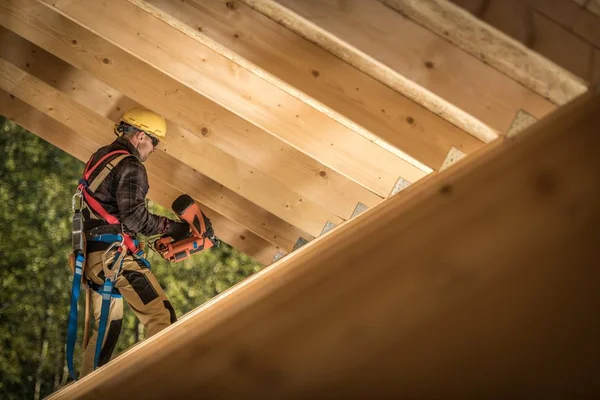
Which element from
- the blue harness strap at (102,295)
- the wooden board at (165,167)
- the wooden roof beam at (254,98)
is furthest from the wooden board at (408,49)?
the wooden board at (165,167)

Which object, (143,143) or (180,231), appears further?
(180,231)

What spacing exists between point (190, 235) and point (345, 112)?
1.87 m

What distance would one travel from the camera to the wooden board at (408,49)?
193 centimetres

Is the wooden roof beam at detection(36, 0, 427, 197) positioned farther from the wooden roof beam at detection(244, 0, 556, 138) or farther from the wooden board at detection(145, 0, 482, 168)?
the wooden roof beam at detection(244, 0, 556, 138)

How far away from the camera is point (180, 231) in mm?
4125

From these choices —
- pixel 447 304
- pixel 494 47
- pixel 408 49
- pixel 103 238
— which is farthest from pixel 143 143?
pixel 447 304

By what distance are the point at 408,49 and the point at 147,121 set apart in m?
2.43

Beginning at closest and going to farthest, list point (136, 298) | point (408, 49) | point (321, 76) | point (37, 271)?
point (408, 49) < point (321, 76) < point (136, 298) < point (37, 271)

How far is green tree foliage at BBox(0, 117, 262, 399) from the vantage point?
7961 millimetres

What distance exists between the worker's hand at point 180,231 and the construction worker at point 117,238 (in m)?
0.21

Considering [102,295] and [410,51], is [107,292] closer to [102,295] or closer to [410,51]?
[102,295]

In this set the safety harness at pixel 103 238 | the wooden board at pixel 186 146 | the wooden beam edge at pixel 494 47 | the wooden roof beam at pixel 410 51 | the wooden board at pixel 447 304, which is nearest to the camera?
the wooden board at pixel 447 304

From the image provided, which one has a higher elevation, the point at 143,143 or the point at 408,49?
the point at 408,49

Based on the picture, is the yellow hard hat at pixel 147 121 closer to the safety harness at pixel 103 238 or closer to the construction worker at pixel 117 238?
the construction worker at pixel 117 238
